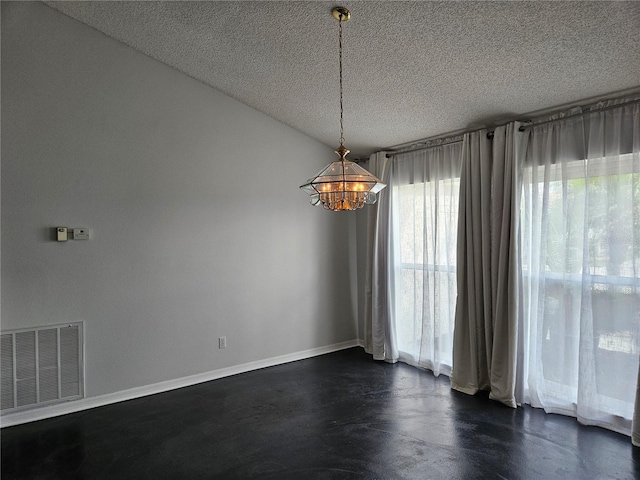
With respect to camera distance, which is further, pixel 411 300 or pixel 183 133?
pixel 411 300

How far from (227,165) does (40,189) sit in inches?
66.2

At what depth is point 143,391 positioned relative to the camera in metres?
3.63

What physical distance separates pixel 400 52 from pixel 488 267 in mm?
1989

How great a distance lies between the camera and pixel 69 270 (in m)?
3.30

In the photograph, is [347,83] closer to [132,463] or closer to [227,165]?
[227,165]

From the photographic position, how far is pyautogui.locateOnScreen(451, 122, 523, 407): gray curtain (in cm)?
329

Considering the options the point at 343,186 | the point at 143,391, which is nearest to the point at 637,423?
the point at 343,186

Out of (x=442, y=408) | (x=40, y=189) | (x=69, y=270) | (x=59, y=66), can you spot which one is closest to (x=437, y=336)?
(x=442, y=408)

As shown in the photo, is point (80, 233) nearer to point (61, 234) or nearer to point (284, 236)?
point (61, 234)

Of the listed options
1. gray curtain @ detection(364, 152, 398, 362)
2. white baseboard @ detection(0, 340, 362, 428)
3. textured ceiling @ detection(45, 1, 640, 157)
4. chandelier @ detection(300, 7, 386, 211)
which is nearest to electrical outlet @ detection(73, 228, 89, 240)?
white baseboard @ detection(0, 340, 362, 428)

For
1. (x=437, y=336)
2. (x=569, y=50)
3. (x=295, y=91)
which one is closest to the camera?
(x=569, y=50)

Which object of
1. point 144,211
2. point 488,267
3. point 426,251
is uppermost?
point 144,211

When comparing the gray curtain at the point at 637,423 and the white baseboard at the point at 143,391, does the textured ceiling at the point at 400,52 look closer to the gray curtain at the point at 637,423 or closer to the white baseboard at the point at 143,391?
the gray curtain at the point at 637,423

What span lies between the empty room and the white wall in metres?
0.02
